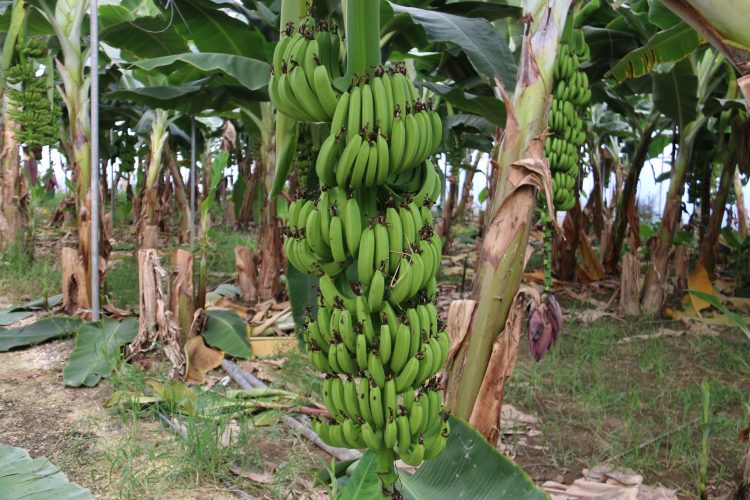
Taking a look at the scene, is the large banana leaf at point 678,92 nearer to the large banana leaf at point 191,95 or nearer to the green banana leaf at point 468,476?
the large banana leaf at point 191,95

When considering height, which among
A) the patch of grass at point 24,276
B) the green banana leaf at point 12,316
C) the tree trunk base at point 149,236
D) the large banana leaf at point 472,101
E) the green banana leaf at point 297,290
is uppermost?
the large banana leaf at point 472,101

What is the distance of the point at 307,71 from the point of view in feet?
3.76

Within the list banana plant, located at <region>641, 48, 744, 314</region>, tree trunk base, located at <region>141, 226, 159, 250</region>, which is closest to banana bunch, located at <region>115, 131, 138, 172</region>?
tree trunk base, located at <region>141, 226, 159, 250</region>

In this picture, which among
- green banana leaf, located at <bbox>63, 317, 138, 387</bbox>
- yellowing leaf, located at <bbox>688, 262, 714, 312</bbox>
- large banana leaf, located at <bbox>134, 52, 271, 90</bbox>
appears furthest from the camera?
yellowing leaf, located at <bbox>688, 262, 714, 312</bbox>

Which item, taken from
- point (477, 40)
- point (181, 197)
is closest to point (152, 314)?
point (477, 40)

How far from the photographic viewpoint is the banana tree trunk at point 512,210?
1.74 meters

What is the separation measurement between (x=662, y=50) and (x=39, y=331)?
454 centimetres

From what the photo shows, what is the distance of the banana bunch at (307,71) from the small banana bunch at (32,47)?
12.4ft

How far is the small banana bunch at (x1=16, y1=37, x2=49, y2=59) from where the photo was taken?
3834mm

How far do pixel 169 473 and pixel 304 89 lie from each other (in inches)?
57.7

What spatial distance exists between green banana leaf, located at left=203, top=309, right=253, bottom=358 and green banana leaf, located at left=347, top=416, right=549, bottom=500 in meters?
1.77

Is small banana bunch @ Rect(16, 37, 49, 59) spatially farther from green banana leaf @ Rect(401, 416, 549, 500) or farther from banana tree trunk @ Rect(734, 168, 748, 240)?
banana tree trunk @ Rect(734, 168, 748, 240)

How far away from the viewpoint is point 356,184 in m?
1.14

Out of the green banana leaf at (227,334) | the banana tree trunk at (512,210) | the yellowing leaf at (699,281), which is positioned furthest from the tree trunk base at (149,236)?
the yellowing leaf at (699,281)
